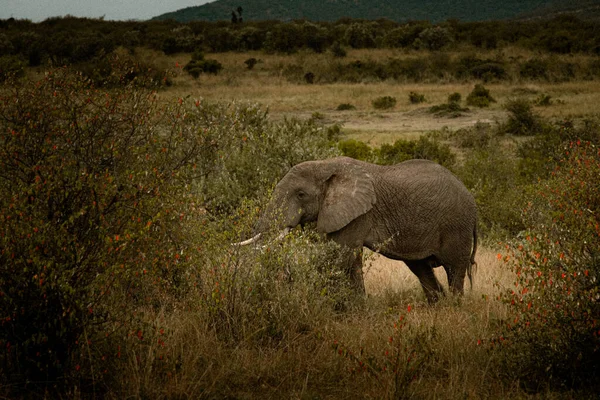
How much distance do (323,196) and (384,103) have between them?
22.8m

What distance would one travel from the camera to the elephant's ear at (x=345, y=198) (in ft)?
20.8

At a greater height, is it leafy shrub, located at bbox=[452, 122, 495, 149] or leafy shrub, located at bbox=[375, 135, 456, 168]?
leafy shrub, located at bbox=[375, 135, 456, 168]

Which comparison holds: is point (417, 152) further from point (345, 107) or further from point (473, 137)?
point (345, 107)

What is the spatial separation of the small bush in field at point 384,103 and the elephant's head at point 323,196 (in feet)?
73.3

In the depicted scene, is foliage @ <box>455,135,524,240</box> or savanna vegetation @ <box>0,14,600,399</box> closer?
savanna vegetation @ <box>0,14,600,399</box>

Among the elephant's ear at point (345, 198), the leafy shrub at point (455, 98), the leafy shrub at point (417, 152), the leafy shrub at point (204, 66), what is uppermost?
the elephant's ear at point (345, 198)

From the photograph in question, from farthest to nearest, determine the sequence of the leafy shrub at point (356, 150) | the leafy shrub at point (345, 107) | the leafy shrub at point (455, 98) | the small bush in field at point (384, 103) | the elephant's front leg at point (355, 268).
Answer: the leafy shrub at point (345, 107) → the small bush in field at point (384, 103) → the leafy shrub at point (455, 98) → the leafy shrub at point (356, 150) → the elephant's front leg at point (355, 268)

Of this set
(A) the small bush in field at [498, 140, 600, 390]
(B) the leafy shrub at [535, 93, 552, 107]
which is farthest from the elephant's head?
(B) the leafy shrub at [535, 93, 552, 107]

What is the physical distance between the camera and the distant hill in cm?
13562

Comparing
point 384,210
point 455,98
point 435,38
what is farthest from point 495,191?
point 435,38

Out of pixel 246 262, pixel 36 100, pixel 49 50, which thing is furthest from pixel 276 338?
pixel 49 50

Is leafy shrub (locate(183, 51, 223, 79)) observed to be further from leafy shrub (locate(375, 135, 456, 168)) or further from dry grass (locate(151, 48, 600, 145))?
leafy shrub (locate(375, 135, 456, 168))

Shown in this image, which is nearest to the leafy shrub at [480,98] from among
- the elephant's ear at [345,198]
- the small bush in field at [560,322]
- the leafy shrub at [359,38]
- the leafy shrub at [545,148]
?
the leafy shrub at [545,148]

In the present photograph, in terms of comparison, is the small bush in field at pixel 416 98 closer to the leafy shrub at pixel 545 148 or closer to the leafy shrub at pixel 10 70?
the leafy shrub at pixel 545 148
